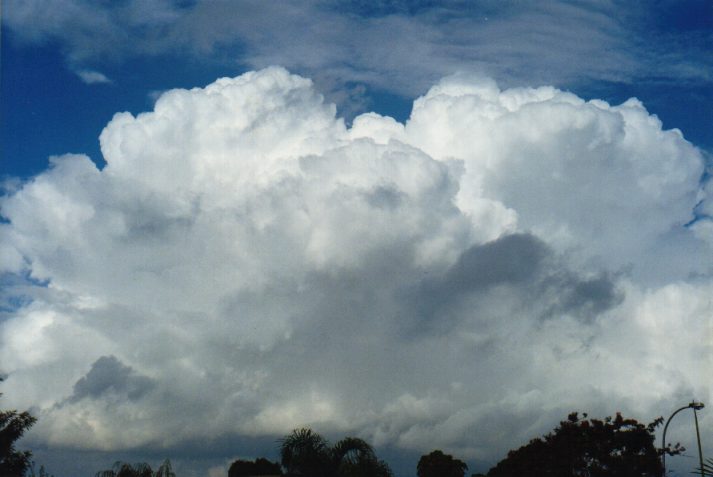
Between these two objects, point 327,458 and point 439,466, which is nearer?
point 327,458

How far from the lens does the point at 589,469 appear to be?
5272 cm

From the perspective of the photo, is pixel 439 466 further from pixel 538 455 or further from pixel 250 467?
pixel 538 455

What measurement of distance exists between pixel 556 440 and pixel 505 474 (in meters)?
12.0

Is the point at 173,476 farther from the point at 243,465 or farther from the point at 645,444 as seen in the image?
the point at 243,465

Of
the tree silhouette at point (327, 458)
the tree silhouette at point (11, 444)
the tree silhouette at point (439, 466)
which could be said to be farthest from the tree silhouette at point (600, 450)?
the tree silhouette at point (439, 466)

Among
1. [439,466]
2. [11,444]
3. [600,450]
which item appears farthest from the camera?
[439,466]

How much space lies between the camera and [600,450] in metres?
52.5

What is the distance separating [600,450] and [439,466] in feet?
174

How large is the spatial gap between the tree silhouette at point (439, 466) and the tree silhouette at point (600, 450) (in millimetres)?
48415

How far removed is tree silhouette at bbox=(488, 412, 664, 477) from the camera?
5109 centimetres

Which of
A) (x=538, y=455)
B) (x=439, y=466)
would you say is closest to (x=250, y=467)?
(x=439, y=466)

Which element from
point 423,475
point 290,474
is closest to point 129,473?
point 290,474

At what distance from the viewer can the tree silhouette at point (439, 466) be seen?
334 ft

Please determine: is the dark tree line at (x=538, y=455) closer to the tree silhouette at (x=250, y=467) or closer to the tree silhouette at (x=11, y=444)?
the tree silhouette at (x=11, y=444)
